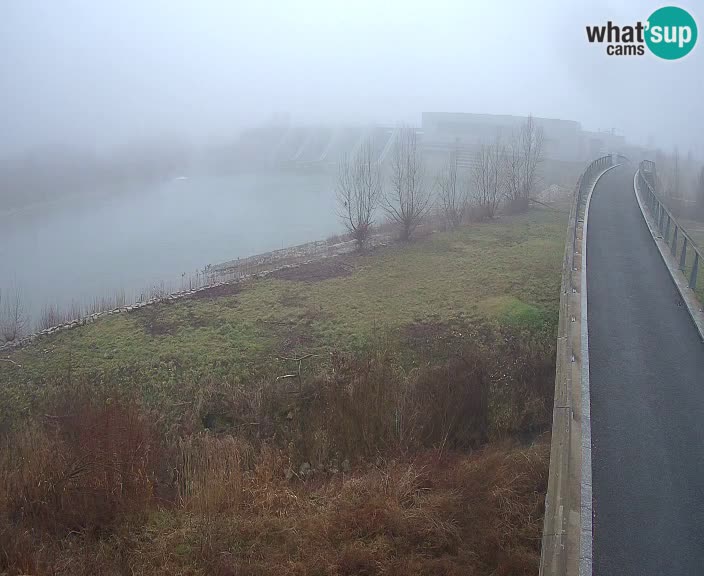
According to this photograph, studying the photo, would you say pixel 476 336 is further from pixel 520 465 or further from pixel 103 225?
pixel 103 225

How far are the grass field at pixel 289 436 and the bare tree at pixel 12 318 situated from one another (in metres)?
2.43

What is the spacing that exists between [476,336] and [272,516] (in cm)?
696

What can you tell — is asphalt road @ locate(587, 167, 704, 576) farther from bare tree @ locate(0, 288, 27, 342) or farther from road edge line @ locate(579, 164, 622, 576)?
bare tree @ locate(0, 288, 27, 342)

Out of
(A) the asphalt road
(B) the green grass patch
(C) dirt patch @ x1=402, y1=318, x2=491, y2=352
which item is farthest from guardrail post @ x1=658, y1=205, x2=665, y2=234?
(C) dirt patch @ x1=402, y1=318, x2=491, y2=352

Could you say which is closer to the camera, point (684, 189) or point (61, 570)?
point (61, 570)

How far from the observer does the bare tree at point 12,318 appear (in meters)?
15.4

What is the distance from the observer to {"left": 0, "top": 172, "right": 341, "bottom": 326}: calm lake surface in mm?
23922

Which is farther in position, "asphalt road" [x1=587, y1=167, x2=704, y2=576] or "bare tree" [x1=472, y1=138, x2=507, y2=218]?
"bare tree" [x1=472, y1=138, x2=507, y2=218]

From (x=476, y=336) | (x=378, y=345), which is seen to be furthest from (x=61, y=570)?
(x=476, y=336)

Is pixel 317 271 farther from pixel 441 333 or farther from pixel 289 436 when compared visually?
pixel 289 436

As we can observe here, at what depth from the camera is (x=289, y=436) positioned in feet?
31.2

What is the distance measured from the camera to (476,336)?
12.6 metres

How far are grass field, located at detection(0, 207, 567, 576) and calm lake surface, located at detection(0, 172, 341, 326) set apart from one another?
9.31 m

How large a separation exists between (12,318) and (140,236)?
1567 centimetres
